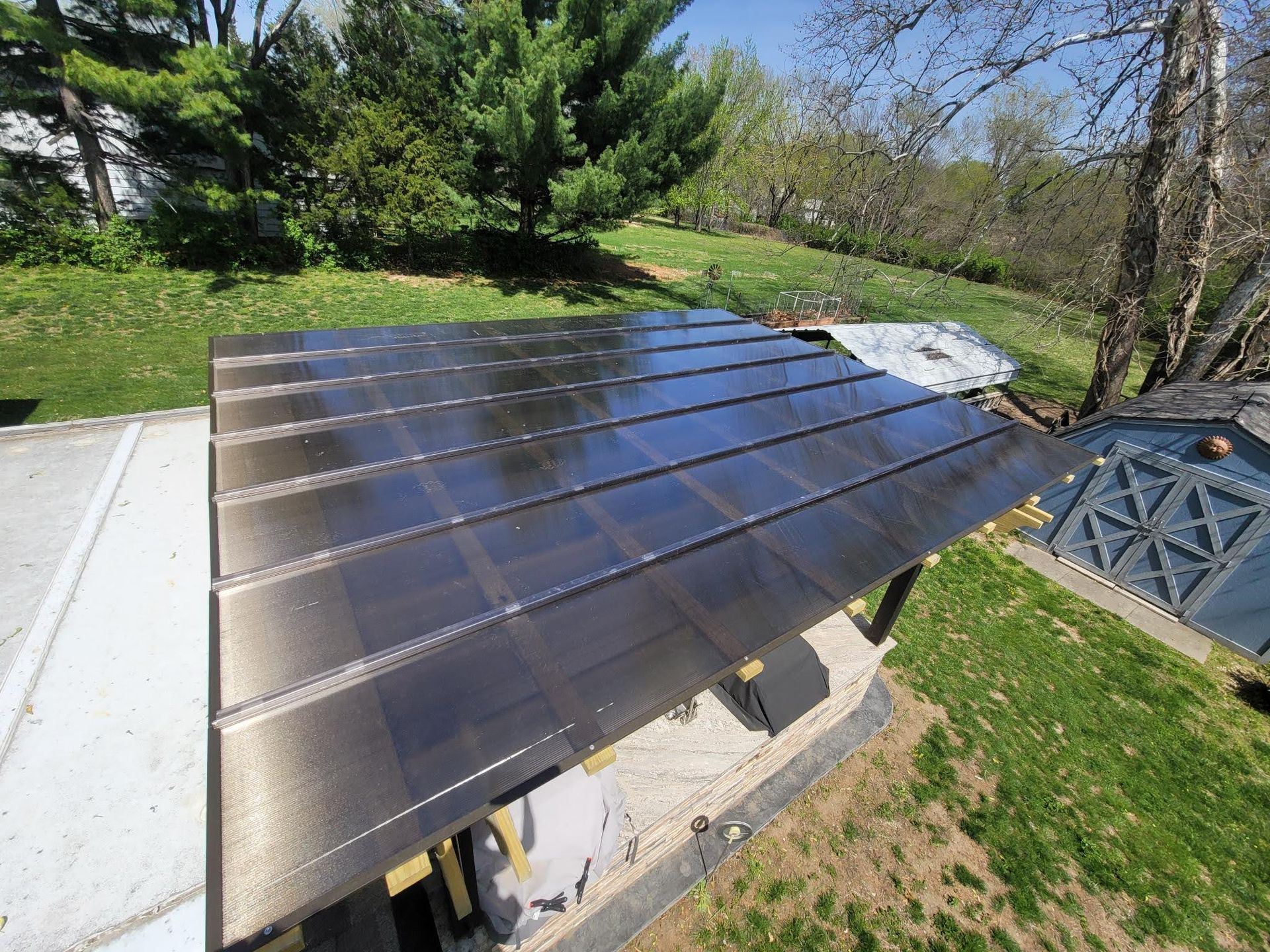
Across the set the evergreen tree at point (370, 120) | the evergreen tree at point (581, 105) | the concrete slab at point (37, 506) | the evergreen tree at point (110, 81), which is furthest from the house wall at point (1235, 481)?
the evergreen tree at point (110, 81)

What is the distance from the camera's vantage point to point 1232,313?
9.00 m

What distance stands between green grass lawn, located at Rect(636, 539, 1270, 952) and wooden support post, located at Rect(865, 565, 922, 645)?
50.7 inches

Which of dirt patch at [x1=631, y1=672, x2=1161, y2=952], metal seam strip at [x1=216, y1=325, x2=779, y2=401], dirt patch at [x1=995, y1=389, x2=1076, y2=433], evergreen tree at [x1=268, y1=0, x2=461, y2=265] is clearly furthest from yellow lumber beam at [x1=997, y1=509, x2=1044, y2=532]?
evergreen tree at [x1=268, y1=0, x2=461, y2=265]

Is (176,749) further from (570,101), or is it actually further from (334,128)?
(570,101)

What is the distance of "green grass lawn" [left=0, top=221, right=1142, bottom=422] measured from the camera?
847 cm

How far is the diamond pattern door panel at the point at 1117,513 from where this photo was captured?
741 cm

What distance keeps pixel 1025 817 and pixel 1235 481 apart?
5.76 metres

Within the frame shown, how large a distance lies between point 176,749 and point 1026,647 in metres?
9.31

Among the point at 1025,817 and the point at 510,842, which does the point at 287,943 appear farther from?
the point at 1025,817

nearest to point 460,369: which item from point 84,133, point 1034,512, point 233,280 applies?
Answer: point 1034,512

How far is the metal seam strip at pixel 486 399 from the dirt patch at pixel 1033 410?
9.35 m

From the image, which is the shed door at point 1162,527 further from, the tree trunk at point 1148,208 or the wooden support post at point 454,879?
the wooden support post at point 454,879

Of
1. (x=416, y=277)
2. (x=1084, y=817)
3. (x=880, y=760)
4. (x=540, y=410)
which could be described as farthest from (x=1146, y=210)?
(x=416, y=277)

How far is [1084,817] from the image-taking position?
4.82 m
